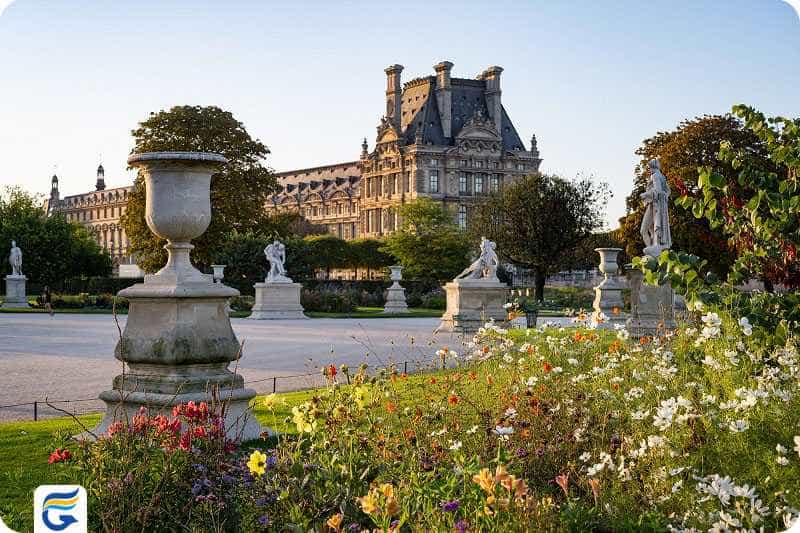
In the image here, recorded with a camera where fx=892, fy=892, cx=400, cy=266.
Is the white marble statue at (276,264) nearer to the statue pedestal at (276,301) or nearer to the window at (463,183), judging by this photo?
the statue pedestal at (276,301)

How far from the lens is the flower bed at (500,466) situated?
3.44 meters

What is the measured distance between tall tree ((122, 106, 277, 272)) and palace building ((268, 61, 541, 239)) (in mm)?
37322

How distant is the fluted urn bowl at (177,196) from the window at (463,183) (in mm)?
75238

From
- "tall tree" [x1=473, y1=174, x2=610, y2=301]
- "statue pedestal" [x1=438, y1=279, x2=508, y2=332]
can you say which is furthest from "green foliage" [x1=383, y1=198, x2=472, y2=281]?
"statue pedestal" [x1=438, y1=279, x2=508, y2=332]

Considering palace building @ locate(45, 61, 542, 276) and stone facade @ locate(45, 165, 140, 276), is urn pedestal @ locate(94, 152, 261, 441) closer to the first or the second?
palace building @ locate(45, 61, 542, 276)

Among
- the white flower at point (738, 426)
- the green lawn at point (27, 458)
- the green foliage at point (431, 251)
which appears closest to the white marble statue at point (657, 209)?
the green lawn at point (27, 458)

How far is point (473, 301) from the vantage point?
18938 mm

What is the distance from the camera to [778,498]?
3.91 m

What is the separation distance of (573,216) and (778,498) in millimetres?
43883

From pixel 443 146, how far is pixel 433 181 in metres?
3.32

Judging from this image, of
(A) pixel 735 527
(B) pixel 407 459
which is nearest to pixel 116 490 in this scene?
(B) pixel 407 459

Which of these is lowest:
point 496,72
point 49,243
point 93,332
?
point 93,332

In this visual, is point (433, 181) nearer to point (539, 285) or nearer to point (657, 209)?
point (539, 285)

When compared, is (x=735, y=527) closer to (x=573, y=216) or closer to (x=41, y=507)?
(x=41, y=507)
